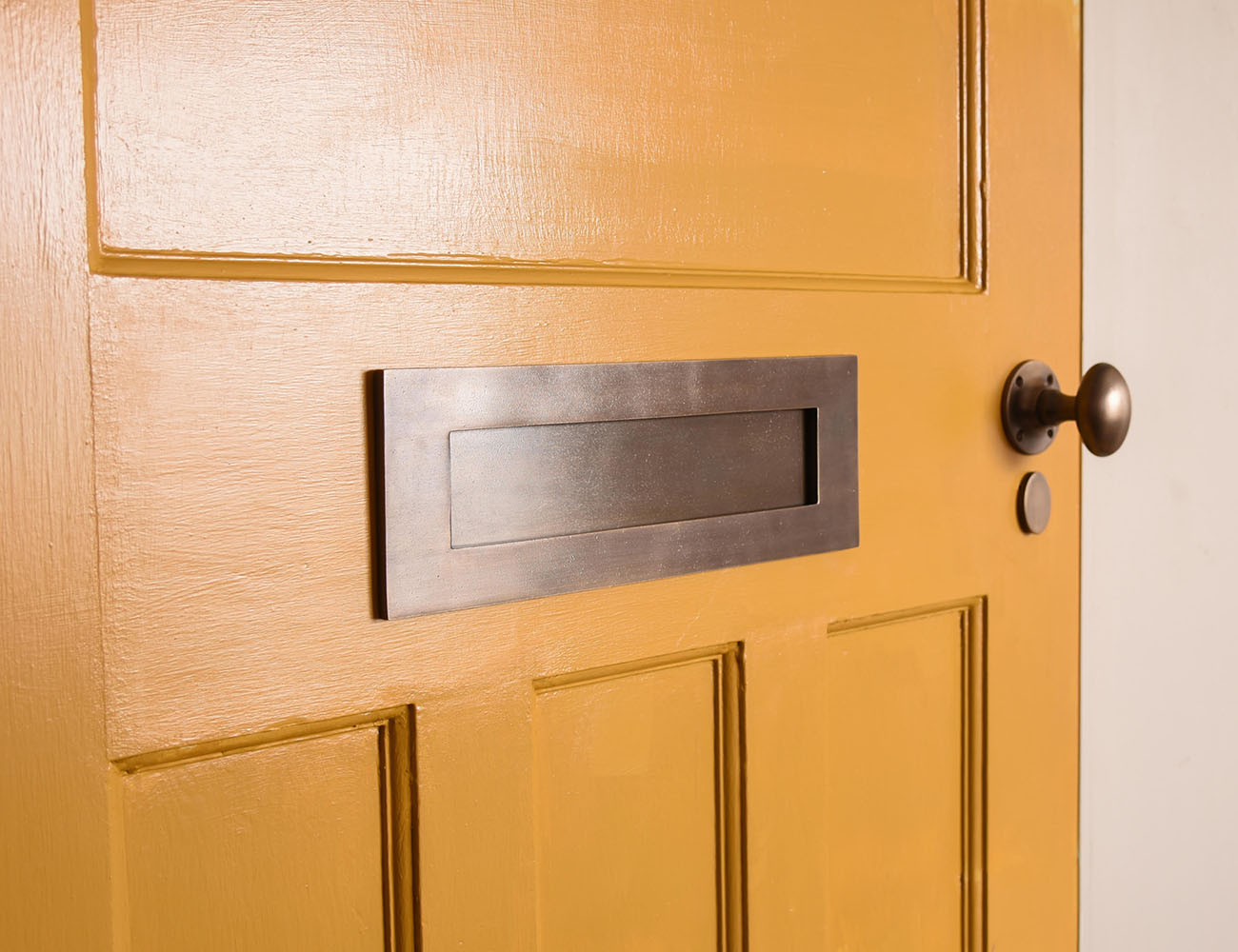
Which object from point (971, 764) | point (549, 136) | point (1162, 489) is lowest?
point (971, 764)

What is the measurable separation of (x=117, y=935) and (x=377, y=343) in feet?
1.09

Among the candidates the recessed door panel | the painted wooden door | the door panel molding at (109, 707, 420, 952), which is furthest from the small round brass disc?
the door panel molding at (109, 707, 420, 952)

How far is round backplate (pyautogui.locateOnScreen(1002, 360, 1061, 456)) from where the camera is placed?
2.95 feet

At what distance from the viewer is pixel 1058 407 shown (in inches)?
35.3

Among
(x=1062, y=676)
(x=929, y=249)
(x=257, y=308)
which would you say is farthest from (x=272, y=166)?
(x=1062, y=676)

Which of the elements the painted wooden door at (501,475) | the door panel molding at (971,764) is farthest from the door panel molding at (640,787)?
the door panel molding at (971,764)

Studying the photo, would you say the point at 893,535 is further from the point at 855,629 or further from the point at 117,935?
the point at 117,935

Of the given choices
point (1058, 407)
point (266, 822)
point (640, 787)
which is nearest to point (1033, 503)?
point (1058, 407)

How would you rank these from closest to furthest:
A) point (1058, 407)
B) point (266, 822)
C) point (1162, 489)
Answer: point (266, 822) < point (1058, 407) < point (1162, 489)

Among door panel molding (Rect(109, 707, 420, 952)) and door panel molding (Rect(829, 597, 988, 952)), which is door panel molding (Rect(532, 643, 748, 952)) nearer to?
door panel molding (Rect(109, 707, 420, 952))

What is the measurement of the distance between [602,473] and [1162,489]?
64cm

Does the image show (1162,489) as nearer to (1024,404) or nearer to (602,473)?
(1024,404)

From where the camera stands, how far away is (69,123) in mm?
523

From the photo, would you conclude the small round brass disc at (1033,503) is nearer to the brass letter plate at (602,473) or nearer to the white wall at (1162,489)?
the white wall at (1162,489)
